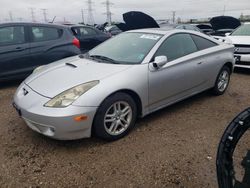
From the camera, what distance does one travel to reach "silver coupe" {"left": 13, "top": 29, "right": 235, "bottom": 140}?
271cm

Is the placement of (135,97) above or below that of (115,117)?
above

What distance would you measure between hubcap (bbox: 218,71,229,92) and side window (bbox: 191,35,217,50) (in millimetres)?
645

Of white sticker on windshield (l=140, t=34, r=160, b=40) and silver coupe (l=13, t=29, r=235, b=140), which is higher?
white sticker on windshield (l=140, t=34, r=160, b=40)

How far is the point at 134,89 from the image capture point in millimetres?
3104

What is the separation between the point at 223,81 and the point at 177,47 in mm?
1516

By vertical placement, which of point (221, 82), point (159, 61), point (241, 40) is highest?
point (159, 61)

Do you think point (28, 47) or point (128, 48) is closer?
point (128, 48)

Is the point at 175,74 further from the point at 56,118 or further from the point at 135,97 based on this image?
the point at 56,118

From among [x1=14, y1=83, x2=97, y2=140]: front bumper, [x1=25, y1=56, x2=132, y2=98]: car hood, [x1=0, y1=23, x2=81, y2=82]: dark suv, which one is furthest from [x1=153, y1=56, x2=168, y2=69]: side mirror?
[x1=0, y1=23, x2=81, y2=82]: dark suv

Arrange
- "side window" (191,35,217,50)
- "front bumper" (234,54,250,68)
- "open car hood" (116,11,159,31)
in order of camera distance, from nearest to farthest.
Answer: "side window" (191,35,217,50) → "front bumper" (234,54,250,68) → "open car hood" (116,11,159,31)

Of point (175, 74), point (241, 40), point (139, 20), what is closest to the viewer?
point (175, 74)

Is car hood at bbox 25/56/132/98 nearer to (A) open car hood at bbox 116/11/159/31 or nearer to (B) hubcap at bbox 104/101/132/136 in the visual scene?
(B) hubcap at bbox 104/101/132/136

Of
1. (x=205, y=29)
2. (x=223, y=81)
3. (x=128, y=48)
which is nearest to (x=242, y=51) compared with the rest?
(x=223, y=81)

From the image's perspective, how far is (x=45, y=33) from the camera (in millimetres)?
5656
